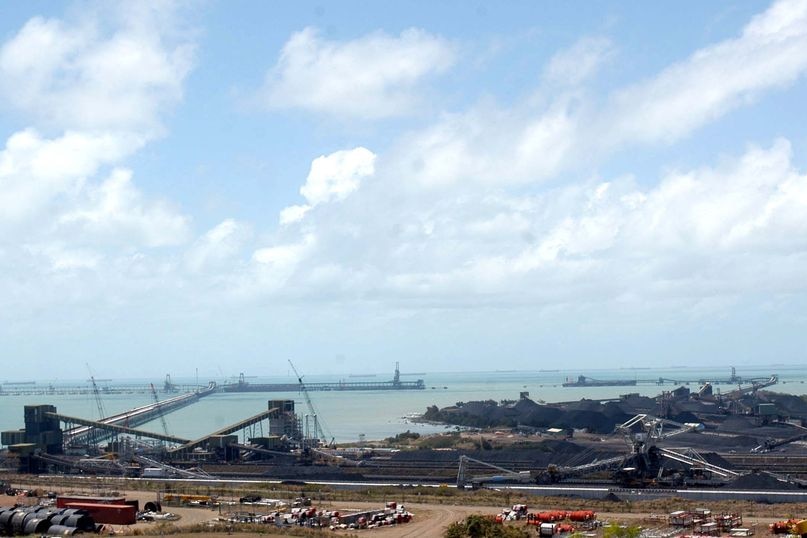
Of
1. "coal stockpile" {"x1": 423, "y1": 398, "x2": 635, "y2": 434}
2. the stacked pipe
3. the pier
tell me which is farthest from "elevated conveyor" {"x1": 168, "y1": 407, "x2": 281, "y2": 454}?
"coal stockpile" {"x1": 423, "y1": 398, "x2": 635, "y2": 434}

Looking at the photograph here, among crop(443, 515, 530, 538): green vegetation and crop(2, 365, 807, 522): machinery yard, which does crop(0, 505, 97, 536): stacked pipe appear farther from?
crop(2, 365, 807, 522): machinery yard

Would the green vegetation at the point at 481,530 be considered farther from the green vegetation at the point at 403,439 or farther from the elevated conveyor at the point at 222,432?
the green vegetation at the point at 403,439

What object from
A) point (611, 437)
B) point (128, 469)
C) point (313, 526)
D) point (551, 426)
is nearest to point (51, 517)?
point (313, 526)

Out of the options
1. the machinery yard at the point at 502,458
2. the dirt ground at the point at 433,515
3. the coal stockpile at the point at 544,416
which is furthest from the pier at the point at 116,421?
the coal stockpile at the point at 544,416

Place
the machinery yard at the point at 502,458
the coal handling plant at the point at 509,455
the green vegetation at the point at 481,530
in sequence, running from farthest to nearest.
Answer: the coal handling plant at the point at 509,455, the machinery yard at the point at 502,458, the green vegetation at the point at 481,530

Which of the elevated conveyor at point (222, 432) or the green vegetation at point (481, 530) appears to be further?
the elevated conveyor at point (222, 432)

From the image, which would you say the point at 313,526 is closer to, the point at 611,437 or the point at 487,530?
the point at 487,530

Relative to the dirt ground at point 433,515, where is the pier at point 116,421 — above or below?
above

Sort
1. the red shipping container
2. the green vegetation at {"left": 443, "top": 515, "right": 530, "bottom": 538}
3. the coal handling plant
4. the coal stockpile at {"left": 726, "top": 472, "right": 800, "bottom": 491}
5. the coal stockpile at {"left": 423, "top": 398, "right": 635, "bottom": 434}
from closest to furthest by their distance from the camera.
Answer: the green vegetation at {"left": 443, "top": 515, "right": 530, "bottom": 538}, the red shipping container, the coal stockpile at {"left": 726, "top": 472, "right": 800, "bottom": 491}, the coal handling plant, the coal stockpile at {"left": 423, "top": 398, "right": 635, "bottom": 434}
